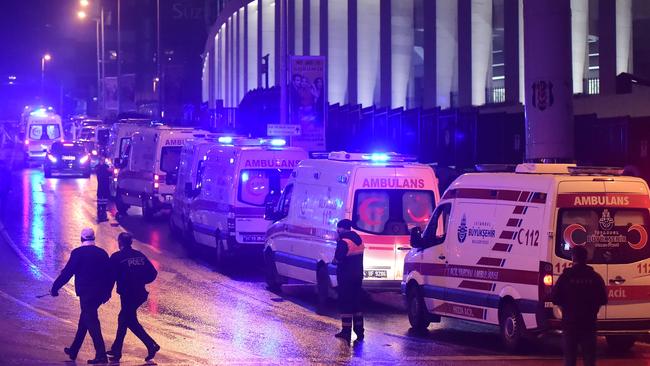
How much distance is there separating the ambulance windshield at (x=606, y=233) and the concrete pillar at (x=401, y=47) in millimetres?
36814

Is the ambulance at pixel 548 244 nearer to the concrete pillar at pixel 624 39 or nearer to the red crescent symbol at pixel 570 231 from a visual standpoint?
the red crescent symbol at pixel 570 231

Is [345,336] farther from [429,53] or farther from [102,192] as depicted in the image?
[429,53]

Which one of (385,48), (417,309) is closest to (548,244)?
(417,309)

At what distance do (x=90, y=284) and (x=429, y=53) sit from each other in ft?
107

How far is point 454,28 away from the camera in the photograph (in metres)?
44.2

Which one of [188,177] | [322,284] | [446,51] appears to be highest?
[446,51]

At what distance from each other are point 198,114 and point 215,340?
5499cm

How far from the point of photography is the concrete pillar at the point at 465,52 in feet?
135

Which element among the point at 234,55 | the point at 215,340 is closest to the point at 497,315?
the point at 215,340

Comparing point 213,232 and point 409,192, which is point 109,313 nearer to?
point 409,192

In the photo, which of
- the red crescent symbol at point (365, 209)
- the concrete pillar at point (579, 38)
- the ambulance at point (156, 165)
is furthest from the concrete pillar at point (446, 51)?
the red crescent symbol at point (365, 209)

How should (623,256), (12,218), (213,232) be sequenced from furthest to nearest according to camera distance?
1. (12,218)
2. (213,232)
3. (623,256)

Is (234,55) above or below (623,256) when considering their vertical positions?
above

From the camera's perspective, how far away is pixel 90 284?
1297 cm
